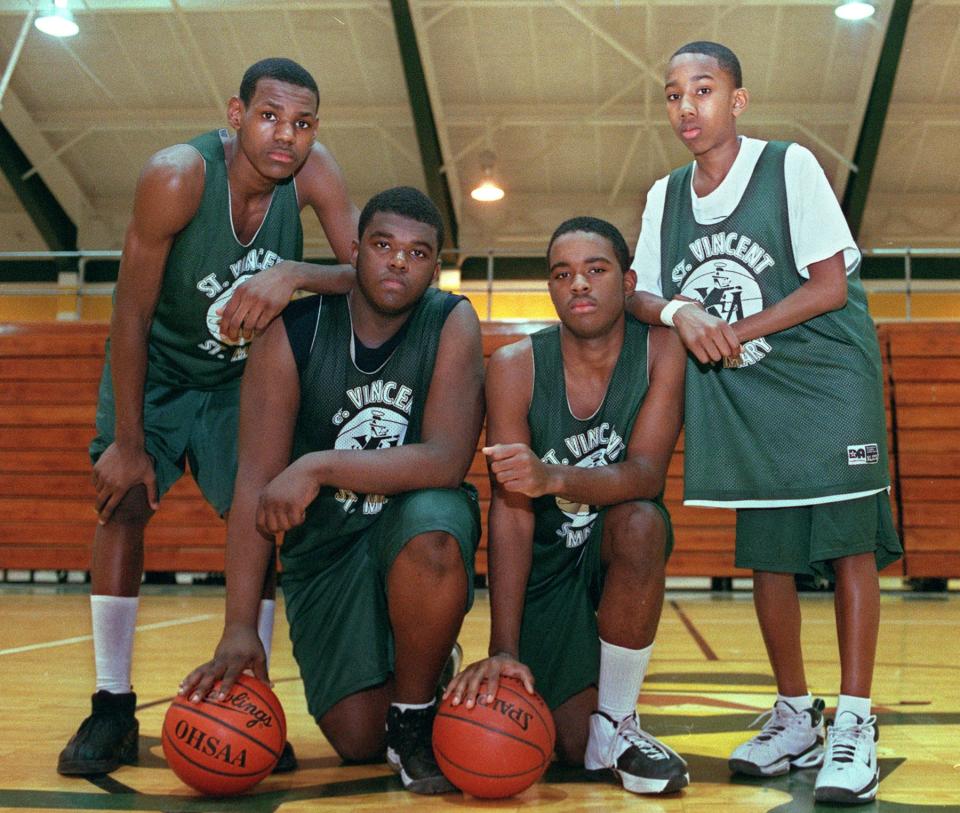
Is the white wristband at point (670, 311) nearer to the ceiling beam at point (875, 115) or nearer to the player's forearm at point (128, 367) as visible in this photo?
the player's forearm at point (128, 367)

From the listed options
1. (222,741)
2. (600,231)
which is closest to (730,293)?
(600,231)

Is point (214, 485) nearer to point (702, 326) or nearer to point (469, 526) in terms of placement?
point (469, 526)

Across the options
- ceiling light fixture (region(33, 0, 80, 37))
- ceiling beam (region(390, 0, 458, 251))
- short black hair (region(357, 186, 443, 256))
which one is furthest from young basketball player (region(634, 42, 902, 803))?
ceiling light fixture (region(33, 0, 80, 37))

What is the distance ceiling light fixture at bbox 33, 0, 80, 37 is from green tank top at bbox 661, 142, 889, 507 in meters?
9.56

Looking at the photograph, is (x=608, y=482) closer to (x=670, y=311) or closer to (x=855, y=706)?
(x=670, y=311)

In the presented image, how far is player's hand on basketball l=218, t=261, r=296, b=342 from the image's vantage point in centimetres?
265

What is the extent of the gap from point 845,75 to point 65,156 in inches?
383

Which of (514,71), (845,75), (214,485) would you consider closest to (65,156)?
(514,71)

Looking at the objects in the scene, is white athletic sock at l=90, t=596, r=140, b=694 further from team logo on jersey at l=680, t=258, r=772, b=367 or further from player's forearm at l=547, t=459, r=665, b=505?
team logo on jersey at l=680, t=258, r=772, b=367

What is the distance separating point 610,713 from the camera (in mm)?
2523

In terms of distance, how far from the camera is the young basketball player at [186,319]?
2.72m

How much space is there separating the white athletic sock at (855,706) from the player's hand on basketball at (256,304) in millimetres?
1650

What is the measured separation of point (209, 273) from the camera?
2.86m

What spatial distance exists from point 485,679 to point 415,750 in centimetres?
28
